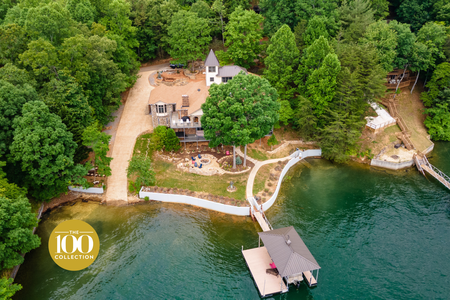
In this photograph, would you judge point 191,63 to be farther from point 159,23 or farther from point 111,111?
point 111,111

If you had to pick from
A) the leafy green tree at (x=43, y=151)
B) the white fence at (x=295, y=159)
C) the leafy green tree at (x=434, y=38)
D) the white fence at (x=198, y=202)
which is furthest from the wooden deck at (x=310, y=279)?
the leafy green tree at (x=434, y=38)

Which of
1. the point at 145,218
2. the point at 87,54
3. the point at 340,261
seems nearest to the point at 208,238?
the point at 145,218

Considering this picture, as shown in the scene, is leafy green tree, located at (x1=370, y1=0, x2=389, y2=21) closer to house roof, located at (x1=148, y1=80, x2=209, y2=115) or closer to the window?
house roof, located at (x1=148, y1=80, x2=209, y2=115)

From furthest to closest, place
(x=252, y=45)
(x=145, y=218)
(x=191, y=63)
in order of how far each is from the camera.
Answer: (x=191, y=63), (x=252, y=45), (x=145, y=218)

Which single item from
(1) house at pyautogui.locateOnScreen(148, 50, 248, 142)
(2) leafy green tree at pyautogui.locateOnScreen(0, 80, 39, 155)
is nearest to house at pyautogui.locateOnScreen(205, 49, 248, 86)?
(1) house at pyautogui.locateOnScreen(148, 50, 248, 142)

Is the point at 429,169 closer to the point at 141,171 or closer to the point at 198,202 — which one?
the point at 198,202

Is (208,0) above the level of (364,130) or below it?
above

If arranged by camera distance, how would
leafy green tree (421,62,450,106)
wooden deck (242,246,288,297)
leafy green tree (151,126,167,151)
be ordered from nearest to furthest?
wooden deck (242,246,288,297) → leafy green tree (151,126,167,151) → leafy green tree (421,62,450,106)
